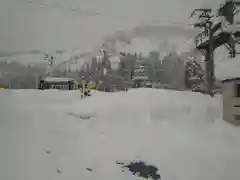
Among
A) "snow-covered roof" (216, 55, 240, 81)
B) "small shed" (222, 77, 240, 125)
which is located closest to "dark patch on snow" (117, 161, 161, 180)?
"small shed" (222, 77, 240, 125)

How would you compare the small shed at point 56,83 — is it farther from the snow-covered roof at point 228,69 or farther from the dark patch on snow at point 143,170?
the snow-covered roof at point 228,69

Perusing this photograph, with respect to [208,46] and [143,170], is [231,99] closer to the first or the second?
[208,46]

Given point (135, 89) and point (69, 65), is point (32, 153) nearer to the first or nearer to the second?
point (69, 65)

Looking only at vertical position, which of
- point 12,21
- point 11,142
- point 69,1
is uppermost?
point 69,1

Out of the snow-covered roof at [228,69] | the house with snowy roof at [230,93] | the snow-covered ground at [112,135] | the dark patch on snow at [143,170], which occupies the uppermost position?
the snow-covered roof at [228,69]

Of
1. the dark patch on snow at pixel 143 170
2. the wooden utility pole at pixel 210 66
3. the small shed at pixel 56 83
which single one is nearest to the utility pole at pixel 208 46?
the wooden utility pole at pixel 210 66

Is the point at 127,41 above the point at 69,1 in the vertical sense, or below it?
below

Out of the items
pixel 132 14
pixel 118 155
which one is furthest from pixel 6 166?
pixel 132 14
